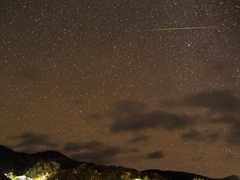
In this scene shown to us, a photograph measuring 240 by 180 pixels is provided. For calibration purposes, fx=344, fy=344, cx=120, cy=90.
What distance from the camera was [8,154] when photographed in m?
33.7

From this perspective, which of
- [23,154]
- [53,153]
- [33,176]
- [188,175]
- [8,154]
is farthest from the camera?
[53,153]

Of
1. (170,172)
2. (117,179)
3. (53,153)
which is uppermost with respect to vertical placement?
(53,153)

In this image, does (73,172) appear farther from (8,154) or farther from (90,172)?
(8,154)

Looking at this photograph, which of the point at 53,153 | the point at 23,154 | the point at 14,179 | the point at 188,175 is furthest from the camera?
the point at 53,153

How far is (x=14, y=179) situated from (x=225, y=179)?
29654 millimetres

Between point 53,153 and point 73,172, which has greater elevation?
point 53,153

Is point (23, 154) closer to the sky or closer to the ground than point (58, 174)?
closer to the sky

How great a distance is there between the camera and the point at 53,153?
4706cm

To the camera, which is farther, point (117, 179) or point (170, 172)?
point (170, 172)

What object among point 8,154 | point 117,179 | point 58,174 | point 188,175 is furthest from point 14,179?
point 188,175

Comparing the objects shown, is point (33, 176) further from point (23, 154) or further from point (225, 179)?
point (225, 179)

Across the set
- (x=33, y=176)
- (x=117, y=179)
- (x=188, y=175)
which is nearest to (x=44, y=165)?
(x=33, y=176)

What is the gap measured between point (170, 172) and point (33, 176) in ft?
80.4

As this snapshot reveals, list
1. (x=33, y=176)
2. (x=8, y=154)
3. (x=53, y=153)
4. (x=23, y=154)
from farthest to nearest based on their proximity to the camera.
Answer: (x=53, y=153) < (x=23, y=154) < (x=8, y=154) < (x=33, y=176)
